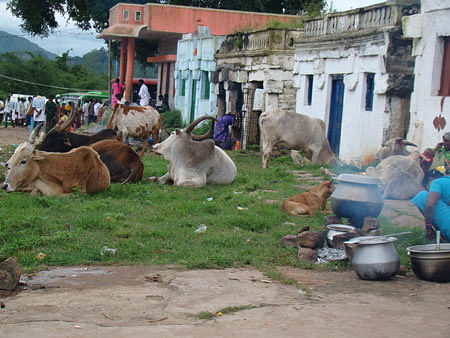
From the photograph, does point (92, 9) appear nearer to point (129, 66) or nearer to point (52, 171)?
point (129, 66)

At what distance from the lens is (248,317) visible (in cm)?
462

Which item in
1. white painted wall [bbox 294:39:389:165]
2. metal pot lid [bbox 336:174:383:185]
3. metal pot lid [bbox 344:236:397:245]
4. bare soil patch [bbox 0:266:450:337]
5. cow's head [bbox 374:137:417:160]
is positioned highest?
white painted wall [bbox 294:39:389:165]

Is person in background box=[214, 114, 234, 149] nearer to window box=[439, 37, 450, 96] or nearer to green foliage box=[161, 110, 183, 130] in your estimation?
green foliage box=[161, 110, 183, 130]

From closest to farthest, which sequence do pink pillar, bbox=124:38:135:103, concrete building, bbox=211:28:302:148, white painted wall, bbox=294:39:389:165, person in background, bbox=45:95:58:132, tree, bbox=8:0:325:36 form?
white painted wall, bbox=294:39:389:165
concrete building, bbox=211:28:302:148
person in background, bbox=45:95:58:132
pink pillar, bbox=124:38:135:103
tree, bbox=8:0:325:36

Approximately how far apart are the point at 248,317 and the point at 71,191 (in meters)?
5.55

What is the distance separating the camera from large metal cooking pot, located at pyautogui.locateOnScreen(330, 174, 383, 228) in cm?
704

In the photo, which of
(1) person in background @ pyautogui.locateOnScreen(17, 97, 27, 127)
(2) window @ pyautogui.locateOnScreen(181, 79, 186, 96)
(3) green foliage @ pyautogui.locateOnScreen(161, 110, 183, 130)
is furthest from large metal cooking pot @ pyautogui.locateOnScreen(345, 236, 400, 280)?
(1) person in background @ pyautogui.locateOnScreen(17, 97, 27, 127)

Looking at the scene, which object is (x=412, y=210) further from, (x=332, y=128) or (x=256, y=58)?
(x=256, y=58)

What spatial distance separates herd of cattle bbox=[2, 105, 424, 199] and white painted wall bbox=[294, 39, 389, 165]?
1.98ft

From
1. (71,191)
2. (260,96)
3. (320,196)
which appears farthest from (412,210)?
(260,96)

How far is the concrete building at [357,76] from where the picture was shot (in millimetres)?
12602

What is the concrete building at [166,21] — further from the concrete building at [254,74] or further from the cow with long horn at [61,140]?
the cow with long horn at [61,140]

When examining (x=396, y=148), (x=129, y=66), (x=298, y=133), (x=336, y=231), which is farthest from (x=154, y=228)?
(x=129, y=66)

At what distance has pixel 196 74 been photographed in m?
24.5
